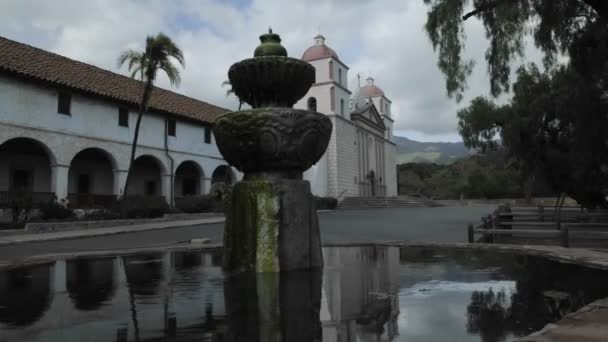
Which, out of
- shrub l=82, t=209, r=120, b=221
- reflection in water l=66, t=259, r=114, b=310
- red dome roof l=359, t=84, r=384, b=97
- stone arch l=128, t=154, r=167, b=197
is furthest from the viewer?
red dome roof l=359, t=84, r=384, b=97

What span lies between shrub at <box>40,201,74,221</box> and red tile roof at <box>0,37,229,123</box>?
5322 millimetres

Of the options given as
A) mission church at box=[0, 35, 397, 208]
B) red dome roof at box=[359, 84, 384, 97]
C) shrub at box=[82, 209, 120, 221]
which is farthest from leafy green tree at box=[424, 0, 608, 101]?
red dome roof at box=[359, 84, 384, 97]

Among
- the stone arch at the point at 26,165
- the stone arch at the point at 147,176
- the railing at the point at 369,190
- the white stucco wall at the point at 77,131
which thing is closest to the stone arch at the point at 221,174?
the white stucco wall at the point at 77,131

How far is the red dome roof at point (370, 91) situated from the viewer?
55844 millimetres

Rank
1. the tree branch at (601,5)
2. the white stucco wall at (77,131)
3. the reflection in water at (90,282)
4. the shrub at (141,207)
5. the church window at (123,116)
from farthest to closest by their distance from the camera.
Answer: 1. the church window at (123,116)
2. the shrub at (141,207)
3. the white stucco wall at (77,131)
4. the tree branch at (601,5)
5. the reflection in water at (90,282)

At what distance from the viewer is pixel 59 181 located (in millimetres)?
19641

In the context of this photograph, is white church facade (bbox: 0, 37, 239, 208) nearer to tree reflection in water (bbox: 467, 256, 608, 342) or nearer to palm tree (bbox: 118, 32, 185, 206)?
palm tree (bbox: 118, 32, 185, 206)

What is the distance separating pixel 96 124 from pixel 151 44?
16.4 ft

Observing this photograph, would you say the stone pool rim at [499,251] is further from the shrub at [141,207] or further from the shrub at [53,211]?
the shrub at [141,207]

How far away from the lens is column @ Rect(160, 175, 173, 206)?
25.4 meters

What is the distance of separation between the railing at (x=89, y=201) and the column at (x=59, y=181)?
555mm

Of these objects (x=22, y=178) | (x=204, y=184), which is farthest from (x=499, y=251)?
(x=204, y=184)

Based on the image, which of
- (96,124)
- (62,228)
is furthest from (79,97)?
(62,228)

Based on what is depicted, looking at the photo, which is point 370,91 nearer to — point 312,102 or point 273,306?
point 312,102
